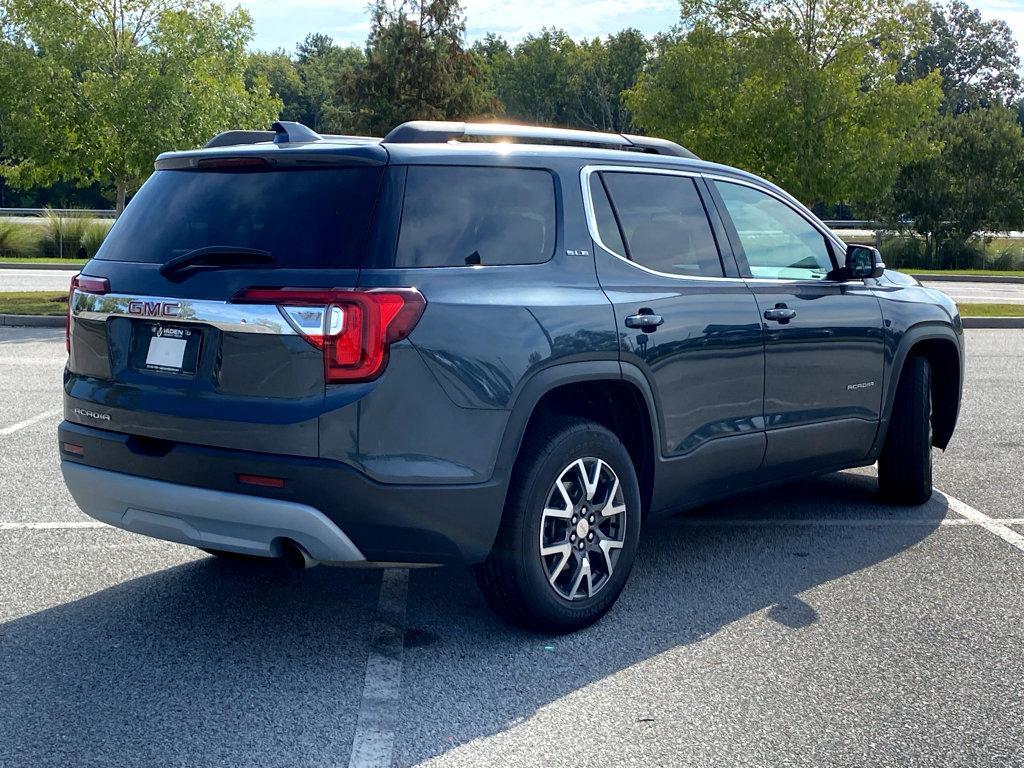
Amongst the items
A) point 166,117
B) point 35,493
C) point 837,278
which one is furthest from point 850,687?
point 166,117

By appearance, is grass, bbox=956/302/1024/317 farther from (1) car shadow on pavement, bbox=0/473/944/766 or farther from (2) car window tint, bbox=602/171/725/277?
(2) car window tint, bbox=602/171/725/277

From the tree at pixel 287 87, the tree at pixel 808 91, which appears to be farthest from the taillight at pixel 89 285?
the tree at pixel 287 87

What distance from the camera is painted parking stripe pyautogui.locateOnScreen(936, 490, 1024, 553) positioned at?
20.3 feet

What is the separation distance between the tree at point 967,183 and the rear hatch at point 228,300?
36917 mm

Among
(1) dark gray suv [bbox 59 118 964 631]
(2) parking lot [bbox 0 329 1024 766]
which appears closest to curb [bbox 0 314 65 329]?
(2) parking lot [bbox 0 329 1024 766]

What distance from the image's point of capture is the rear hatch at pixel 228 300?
417 cm

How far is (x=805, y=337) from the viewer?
5.88 metres

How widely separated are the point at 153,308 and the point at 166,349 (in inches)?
6.0

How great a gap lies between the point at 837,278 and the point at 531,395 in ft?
7.73

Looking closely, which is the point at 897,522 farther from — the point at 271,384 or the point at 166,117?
the point at 166,117

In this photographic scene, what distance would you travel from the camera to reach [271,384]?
13.8 ft

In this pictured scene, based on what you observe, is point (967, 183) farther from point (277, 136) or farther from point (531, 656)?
point (531, 656)

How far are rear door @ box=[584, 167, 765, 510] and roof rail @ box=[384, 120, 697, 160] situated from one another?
0.63 feet

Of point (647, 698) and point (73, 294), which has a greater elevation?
point (73, 294)
